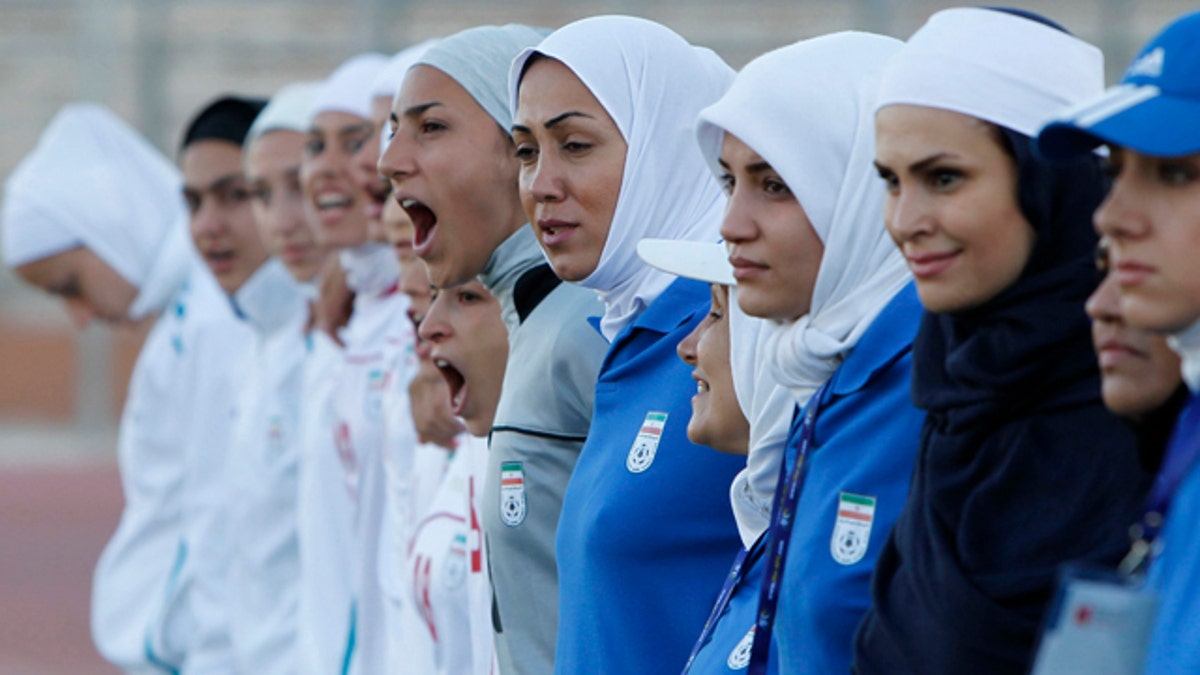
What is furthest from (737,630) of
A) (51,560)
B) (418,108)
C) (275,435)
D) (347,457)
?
(51,560)

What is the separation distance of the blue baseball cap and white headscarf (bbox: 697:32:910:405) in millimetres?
741

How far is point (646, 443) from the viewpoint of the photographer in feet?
11.1

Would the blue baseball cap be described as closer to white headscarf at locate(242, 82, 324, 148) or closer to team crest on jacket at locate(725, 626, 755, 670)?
team crest on jacket at locate(725, 626, 755, 670)

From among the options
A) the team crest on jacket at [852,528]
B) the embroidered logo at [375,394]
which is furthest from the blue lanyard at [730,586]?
the embroidered logo at [375,394]

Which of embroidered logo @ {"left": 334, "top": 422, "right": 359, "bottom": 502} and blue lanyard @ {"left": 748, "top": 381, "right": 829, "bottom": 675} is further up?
blue lanyard @ {"left": 748, "top": 381, "right": 829, "bottom": 675}

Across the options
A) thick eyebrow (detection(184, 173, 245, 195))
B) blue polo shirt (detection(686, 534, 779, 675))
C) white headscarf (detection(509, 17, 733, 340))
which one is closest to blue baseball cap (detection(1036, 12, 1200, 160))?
blue polo shirt (detection(686, 534, 779, 675))

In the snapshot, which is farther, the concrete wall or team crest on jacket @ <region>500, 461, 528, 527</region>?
the concrete wall

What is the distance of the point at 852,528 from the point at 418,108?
1783 millimetres

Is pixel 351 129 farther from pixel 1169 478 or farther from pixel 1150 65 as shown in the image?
pixel 1169 478

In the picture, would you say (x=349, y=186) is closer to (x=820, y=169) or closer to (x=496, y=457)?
(x=496, y=457)

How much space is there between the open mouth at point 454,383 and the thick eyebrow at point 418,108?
544 mm

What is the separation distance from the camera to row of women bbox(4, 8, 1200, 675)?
2125mm

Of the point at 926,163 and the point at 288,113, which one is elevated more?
the point at 288,113

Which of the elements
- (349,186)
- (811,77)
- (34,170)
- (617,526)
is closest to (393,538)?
(349,186)
